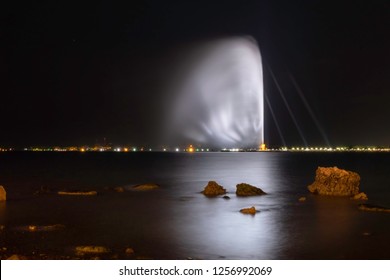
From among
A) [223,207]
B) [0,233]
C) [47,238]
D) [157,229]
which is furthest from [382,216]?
[0,233]

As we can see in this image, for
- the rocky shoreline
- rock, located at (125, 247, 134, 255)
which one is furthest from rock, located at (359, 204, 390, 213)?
rock, located at (125, 247, 134, 255)

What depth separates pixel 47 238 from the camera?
18.6 m

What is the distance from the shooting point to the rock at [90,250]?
16347 millimetres

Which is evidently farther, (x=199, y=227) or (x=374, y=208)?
(x=374, y=208)

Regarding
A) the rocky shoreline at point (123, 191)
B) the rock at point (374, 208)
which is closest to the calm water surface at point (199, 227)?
the rocky shoreline at point (123, 191)

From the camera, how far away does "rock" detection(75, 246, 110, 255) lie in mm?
16347

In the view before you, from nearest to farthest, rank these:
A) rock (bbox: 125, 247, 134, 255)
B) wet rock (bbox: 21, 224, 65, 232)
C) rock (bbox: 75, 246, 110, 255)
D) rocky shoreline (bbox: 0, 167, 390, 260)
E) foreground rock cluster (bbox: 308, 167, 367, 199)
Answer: rocky shoreline (bbox: 0, 167, 390, 260)
rock (bbox: 75, 246, 110, 255)
rock (bbox: 125, 247, 134, 255)
wet rock (bbox: 21, 224, 65, 232)
foreground rock cluster (bbox: 308, 167, 367, 199)

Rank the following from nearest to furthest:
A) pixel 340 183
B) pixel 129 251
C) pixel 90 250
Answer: pixel 90 250, pixel 129 251, pixel 340 183

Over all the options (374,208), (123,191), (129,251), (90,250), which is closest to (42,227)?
(90,250)

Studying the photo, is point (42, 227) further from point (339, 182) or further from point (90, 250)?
point (339, 182)

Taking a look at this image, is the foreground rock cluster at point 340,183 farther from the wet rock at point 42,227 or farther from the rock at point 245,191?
the wet rock at point 42,227

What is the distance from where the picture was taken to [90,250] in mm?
16547

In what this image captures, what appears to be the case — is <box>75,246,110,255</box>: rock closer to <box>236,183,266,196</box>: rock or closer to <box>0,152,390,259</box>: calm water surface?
<box>0,152,390,259</box>: calm water surface
